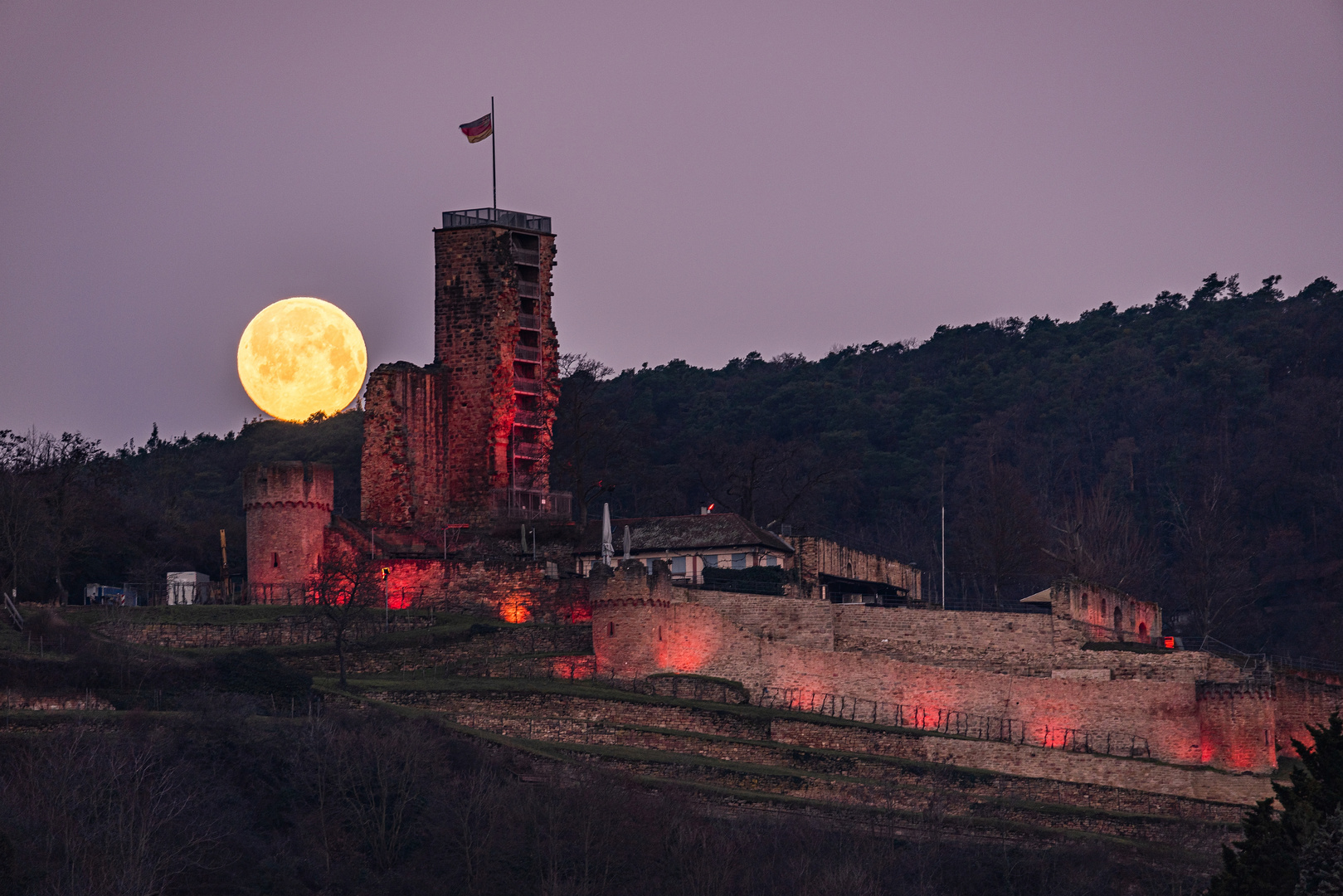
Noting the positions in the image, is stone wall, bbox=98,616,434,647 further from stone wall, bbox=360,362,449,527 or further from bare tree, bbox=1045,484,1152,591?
bare tree, bbox=1045,484,1152,591

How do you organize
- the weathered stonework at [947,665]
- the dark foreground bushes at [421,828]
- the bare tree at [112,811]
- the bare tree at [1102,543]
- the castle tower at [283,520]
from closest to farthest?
the bare tree at [112,811] → the dark foreground bushes at [421,828] → the weathered stonework at [947,665] → the castle tower at [283,520] → the bare tree at [1102,543]

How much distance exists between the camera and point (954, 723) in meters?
59.8

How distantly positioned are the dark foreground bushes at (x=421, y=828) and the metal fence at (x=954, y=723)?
6.94m

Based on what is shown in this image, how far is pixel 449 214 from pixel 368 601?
13897 mm

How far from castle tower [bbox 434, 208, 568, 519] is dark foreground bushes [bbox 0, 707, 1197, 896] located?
19.0 meters

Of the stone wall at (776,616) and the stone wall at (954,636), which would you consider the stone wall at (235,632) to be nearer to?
the stone wall at (776,616)

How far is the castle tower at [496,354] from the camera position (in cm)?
7150

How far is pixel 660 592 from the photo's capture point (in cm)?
6125

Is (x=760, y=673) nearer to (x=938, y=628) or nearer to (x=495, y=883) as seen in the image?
(x=938, y=628)

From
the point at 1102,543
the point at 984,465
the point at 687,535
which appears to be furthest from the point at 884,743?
the point at 984,465

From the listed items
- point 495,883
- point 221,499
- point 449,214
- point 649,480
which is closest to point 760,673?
point 495,883

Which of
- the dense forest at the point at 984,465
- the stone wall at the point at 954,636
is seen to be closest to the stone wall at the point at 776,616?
A: the stone wall at the point at 954,636

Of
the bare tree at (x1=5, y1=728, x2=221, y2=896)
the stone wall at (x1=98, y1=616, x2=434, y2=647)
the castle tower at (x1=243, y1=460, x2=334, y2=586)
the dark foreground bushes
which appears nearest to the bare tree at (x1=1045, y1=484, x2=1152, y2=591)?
the castle tower at (x1=243, y1=460, x2=334, y2=586)

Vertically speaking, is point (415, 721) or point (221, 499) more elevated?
point (221, 499)
